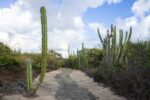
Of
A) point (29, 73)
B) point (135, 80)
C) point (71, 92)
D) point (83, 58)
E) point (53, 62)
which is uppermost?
point (83, 58)

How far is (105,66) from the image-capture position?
15.3 m

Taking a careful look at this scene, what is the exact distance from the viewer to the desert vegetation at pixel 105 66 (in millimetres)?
10672

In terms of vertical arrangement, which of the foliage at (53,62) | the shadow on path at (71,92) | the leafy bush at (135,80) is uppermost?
the foliage at (53,62)

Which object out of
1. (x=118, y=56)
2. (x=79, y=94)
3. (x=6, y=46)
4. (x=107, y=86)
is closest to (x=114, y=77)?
(x=107, y=86)

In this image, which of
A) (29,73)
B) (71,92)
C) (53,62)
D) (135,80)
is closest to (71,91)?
(71,92)

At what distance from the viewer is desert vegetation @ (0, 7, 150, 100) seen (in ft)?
35.0

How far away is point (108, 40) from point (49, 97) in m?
5.70

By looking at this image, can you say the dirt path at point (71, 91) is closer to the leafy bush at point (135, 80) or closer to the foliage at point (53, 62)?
the leafy bush at point (135, 80)

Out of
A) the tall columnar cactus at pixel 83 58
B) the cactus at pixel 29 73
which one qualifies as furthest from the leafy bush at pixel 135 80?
the tall columnar cactus at pixel 83 58

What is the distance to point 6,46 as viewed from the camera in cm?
1827

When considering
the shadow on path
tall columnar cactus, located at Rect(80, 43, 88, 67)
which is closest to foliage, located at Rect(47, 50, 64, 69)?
tall columnar cactus, located at Rect(80, 43, 88, 67)

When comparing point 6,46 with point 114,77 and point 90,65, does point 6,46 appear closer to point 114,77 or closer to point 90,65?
point 90,65

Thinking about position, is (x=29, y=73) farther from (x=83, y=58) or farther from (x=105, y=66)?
(x=83, y=58)

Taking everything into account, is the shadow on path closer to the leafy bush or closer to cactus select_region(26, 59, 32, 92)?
cactus select_region(26, 59, 32, 92)
